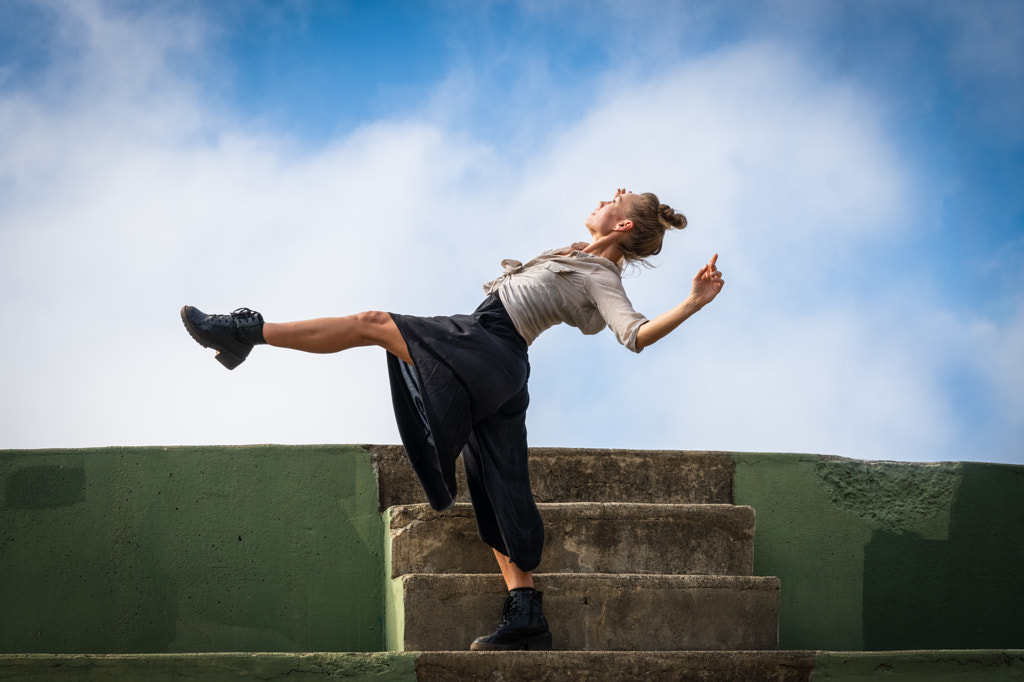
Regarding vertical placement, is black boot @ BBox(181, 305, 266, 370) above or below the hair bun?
below

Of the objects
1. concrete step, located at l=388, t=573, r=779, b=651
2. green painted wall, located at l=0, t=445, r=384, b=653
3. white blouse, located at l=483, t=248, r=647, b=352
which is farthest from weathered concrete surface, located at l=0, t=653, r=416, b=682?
green painted wall, located at l=0, t=445, r=384, b=653

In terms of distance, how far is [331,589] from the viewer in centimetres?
425

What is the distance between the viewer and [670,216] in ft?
12.4

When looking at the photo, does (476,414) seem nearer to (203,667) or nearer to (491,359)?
(491,359)

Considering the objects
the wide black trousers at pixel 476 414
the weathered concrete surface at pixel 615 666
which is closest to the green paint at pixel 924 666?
the weathered concrete surface at pixel 615 666

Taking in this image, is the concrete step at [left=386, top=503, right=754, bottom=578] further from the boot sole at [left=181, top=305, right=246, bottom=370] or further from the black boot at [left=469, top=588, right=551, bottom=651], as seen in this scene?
the boot sole at [left=181, top=305, right=246, bottom=370]

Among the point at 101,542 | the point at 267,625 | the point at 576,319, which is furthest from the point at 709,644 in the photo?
the point at 101,542

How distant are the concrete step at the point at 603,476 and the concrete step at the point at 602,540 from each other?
46 centimetres

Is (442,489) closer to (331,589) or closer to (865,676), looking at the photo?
(331,589)

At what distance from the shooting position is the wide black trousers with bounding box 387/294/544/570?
3.34 meters

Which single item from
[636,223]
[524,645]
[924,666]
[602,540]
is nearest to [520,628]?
[524,645]

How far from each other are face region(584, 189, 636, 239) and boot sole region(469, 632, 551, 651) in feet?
4.50

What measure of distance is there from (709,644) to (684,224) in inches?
55.8

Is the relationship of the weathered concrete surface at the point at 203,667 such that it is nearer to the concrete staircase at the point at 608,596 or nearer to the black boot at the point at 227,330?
the concrete staircase at the point at 608,596
